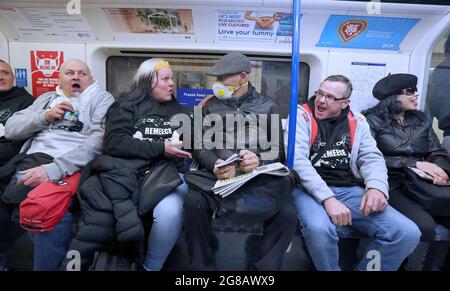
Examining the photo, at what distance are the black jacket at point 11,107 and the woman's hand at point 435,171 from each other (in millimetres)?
2748


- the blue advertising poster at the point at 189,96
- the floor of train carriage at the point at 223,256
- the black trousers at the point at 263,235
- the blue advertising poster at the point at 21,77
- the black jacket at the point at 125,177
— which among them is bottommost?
the floor of train carriage at the point at 223,256

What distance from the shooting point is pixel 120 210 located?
1646mm

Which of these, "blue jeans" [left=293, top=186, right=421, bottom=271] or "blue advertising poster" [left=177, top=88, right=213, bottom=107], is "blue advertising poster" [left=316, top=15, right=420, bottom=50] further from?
"blue jeans" [left=293, top=186, right=421, bottom=271]

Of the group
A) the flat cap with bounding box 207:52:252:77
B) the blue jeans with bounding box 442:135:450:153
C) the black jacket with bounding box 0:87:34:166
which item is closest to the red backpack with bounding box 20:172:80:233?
the black jacket with bounding box 0:87:34:166

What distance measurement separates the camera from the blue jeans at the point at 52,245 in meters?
1.75

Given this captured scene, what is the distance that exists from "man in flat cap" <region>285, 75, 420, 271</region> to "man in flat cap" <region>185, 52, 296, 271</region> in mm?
157

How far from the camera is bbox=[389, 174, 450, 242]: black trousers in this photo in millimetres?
1791

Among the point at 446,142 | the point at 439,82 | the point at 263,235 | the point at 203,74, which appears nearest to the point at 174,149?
the point at 263,235

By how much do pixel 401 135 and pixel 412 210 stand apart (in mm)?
578

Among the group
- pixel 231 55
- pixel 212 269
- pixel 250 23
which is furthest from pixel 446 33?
pixel 212 269

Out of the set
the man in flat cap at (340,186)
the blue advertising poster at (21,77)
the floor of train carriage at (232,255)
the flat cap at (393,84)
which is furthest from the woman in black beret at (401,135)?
the blue advertising poster at (21,77)

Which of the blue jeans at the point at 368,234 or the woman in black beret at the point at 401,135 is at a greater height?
the woman in black beret at the point at 401,135

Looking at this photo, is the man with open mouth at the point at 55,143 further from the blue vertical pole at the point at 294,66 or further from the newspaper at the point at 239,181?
the blue vertical pole at the point at 294,66

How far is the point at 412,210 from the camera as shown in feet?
6.19
